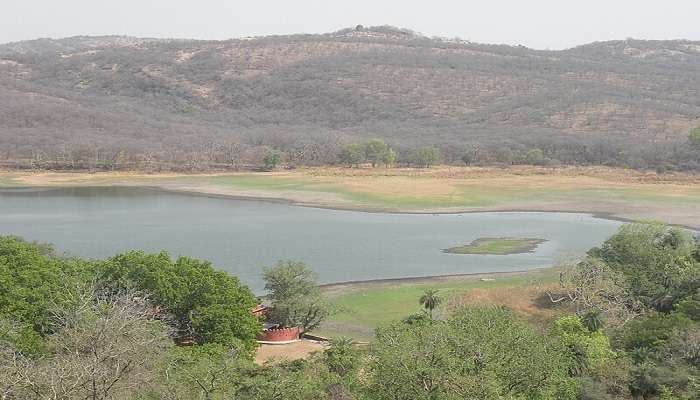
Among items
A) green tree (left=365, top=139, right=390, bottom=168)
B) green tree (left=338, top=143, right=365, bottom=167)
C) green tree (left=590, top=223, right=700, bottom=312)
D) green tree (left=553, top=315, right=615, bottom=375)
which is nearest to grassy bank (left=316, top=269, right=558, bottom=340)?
green tree (left=590, top=223, right=700, bottom=312)

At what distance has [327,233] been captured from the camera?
5341 cm

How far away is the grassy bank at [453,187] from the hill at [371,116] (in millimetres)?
12527

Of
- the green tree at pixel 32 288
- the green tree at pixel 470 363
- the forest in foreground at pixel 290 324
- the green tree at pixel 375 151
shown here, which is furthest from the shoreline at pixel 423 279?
the green tree at pixel 375 151

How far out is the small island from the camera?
4754 centimetres

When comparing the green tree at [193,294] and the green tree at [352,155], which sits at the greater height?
the green tree at [193,294]

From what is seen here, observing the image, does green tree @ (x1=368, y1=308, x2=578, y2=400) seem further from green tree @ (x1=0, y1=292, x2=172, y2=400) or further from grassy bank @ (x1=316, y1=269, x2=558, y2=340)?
grassy bank @ (x1=316, y1=269, x2=558, y2=340)

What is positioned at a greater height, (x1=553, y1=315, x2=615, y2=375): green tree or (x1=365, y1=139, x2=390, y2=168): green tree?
(x1=553, y1=315, x2=615, y2=375): green tree

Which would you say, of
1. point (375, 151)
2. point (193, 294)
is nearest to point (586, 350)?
point (193, 294)

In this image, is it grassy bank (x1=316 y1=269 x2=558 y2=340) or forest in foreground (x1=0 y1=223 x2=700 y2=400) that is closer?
forest in foreground (x1=0 y1=223 x2=700 y2=400)

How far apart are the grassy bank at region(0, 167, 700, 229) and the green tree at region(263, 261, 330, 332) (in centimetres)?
3601

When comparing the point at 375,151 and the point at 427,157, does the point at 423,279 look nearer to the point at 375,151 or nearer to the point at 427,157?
the point at 375,151

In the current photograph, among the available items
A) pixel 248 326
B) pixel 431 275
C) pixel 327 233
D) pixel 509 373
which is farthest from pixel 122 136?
pixel 509 373

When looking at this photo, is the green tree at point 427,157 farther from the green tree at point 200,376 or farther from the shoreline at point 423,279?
the green tree at point 200,376

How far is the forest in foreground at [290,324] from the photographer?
634 inches
